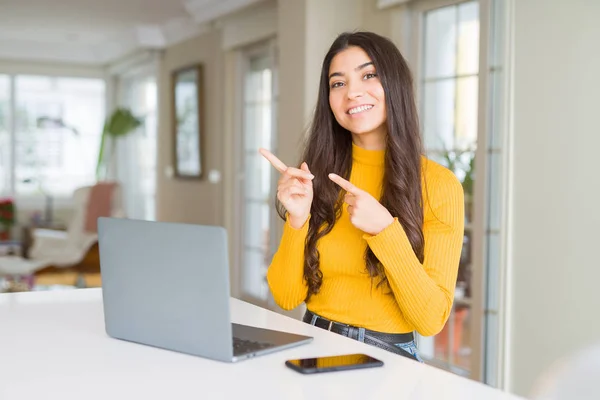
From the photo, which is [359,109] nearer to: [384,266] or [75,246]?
[384,266]

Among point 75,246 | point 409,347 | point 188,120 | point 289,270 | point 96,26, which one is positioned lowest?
point 75,246

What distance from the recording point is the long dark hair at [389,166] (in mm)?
1749

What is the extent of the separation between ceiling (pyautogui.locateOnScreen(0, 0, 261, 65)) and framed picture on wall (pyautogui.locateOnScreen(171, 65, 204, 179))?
0.40 meters

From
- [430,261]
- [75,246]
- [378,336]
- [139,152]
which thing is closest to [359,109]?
[430,261]

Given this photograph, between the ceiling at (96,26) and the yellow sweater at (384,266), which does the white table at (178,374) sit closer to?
A: the yellow sweater at (384,266)

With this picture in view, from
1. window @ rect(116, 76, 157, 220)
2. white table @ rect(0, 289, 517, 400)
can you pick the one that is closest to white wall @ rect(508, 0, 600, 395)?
white table @ rect(0, 289, 517, 400)

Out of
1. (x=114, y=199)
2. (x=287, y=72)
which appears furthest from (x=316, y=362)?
(x=114, y=199)

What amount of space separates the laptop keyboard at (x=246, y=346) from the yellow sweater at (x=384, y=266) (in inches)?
14.0

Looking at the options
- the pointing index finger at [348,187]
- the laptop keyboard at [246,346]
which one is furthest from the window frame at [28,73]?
the laptop keyboard at [246,346]

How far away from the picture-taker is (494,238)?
365cm

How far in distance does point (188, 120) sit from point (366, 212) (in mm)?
5887

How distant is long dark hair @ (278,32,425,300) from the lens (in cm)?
175

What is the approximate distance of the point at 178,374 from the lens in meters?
1.25

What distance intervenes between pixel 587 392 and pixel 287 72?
4.14 m
